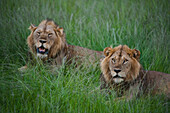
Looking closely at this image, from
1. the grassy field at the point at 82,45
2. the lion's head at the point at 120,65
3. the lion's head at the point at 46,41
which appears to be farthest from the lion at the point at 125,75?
the lion's head at the point at 46,41

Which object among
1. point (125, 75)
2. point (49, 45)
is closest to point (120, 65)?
point (125, 75)

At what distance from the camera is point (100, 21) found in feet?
22.9

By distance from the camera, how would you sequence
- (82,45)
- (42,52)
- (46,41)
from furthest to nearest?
(82,45)
(42,52)
(46,41)

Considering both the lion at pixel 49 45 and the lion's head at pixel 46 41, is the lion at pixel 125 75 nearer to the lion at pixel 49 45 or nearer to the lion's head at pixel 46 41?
the lion at pixel 49 45

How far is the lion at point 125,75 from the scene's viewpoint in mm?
4289

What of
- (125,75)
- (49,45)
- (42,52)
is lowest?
(125,75)

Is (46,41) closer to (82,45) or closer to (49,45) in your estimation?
(49,45)

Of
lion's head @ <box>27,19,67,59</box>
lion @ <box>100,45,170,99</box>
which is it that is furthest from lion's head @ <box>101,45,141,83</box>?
lion's head @ <box>27,19,67,59</box>

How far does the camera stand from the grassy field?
4.10 m

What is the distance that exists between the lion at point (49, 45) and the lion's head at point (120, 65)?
90 centimetres

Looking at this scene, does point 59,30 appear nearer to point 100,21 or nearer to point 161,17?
point 100,21

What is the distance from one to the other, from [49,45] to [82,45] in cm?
129

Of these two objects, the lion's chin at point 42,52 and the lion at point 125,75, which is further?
the lion's chin at point 42,52

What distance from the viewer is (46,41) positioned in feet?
17.1
